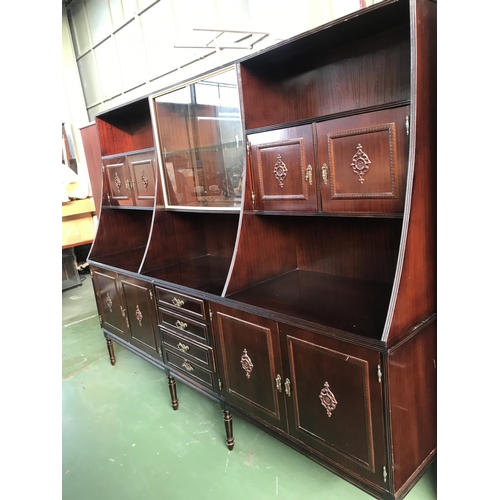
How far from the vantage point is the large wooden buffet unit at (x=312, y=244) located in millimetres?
1265

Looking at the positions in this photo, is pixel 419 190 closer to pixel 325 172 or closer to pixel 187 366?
pixel 325 172

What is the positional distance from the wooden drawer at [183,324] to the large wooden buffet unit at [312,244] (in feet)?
0.03

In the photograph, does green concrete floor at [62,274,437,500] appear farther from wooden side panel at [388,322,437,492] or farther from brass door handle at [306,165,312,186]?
brass door handle at [306,165,312,186]

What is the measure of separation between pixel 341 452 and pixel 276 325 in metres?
0.50

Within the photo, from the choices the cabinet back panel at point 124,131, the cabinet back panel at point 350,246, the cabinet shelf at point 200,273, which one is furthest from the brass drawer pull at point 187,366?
the cabinet back panel at point 124,131

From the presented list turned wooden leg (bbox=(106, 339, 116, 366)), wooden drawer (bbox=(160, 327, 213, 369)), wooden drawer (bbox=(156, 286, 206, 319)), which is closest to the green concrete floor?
turned wooden leg (bbox=(106, 339, 116, 366))

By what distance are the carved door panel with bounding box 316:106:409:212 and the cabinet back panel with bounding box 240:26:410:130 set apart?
195 millimetres

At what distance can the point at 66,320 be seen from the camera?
389 centimetres

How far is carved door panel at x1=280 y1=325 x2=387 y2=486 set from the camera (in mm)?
1282

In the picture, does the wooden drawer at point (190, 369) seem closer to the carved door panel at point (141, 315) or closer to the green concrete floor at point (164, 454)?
the carved door panel at point (141, 315)

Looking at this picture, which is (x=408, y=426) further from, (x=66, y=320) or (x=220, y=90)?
(x=66, y=320)
